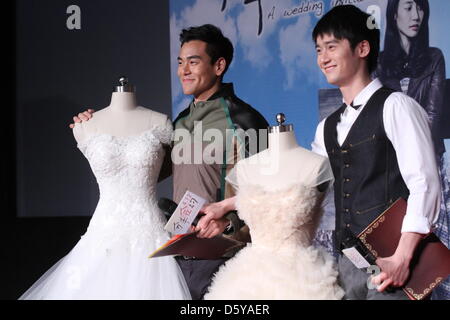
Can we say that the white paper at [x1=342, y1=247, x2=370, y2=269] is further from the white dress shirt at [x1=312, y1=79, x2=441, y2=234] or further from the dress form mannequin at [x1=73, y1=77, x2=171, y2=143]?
the dress form mannequin at [x1=73, y1=77, x2=171, y2=143]

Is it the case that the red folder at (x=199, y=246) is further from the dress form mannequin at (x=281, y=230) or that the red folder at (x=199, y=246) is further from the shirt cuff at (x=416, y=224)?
the shirt cuff at (x=416, y=224)

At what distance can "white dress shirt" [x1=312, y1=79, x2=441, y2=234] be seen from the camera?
193 centimetres

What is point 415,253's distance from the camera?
191 centimetres

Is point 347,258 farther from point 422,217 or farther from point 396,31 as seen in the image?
point 396,31

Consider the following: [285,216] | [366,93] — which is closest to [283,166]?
[285,216]

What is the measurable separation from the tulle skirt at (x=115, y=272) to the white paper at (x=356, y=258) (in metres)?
0.52

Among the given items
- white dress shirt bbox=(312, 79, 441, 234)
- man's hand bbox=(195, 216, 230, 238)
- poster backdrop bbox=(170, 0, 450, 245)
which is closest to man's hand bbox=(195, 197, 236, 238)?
man's hand bbox=(195, 216, 230, 238)

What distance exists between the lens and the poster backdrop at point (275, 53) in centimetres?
328

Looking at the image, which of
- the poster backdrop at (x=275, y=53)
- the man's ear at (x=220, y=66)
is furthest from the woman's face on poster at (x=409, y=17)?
the man's ear at (x=220, y=66)

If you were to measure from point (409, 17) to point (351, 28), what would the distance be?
0.76 m

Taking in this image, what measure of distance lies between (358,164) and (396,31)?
44.5 inches

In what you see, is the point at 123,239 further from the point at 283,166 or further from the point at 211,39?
the point at 211,39

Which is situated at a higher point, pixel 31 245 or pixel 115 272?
pixel 115 272
